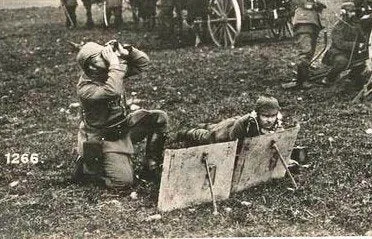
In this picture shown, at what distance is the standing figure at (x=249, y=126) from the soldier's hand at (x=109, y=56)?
90 cm

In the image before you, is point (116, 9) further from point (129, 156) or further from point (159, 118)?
point (129, 156)

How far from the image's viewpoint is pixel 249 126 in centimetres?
417

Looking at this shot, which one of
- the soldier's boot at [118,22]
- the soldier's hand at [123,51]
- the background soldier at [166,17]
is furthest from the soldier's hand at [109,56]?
the soldier's boot at [118,22]

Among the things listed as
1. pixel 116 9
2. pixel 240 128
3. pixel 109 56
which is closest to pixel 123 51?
pixel 109 56

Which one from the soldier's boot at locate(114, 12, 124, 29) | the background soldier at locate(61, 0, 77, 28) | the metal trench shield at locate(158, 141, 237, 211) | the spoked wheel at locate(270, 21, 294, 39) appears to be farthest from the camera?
the soldier's boot at locate(114, 12, 124, 29)

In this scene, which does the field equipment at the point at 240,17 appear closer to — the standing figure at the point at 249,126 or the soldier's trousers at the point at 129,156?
the standing figure at the point at 249,126

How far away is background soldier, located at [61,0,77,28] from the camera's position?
1002 centimetres

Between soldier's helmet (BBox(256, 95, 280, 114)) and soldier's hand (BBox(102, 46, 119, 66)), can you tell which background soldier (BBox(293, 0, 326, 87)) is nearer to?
soldier's helmet (BBox(256, 95, 280, 114))

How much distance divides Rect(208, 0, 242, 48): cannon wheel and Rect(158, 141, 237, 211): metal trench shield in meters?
4.55

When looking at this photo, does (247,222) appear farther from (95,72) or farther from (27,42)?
(27,42)

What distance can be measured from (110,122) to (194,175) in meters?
0.79

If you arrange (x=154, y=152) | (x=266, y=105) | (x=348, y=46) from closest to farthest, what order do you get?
(x=266, y=105) < (x=154, y=152) < (x=348, y=46)

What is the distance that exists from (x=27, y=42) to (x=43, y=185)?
485 centimetres

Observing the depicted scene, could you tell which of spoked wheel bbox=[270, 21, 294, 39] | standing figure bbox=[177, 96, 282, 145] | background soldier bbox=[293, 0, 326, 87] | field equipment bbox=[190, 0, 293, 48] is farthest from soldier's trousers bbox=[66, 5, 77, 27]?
standing figure bbox=[177, 96, 282, 145]
